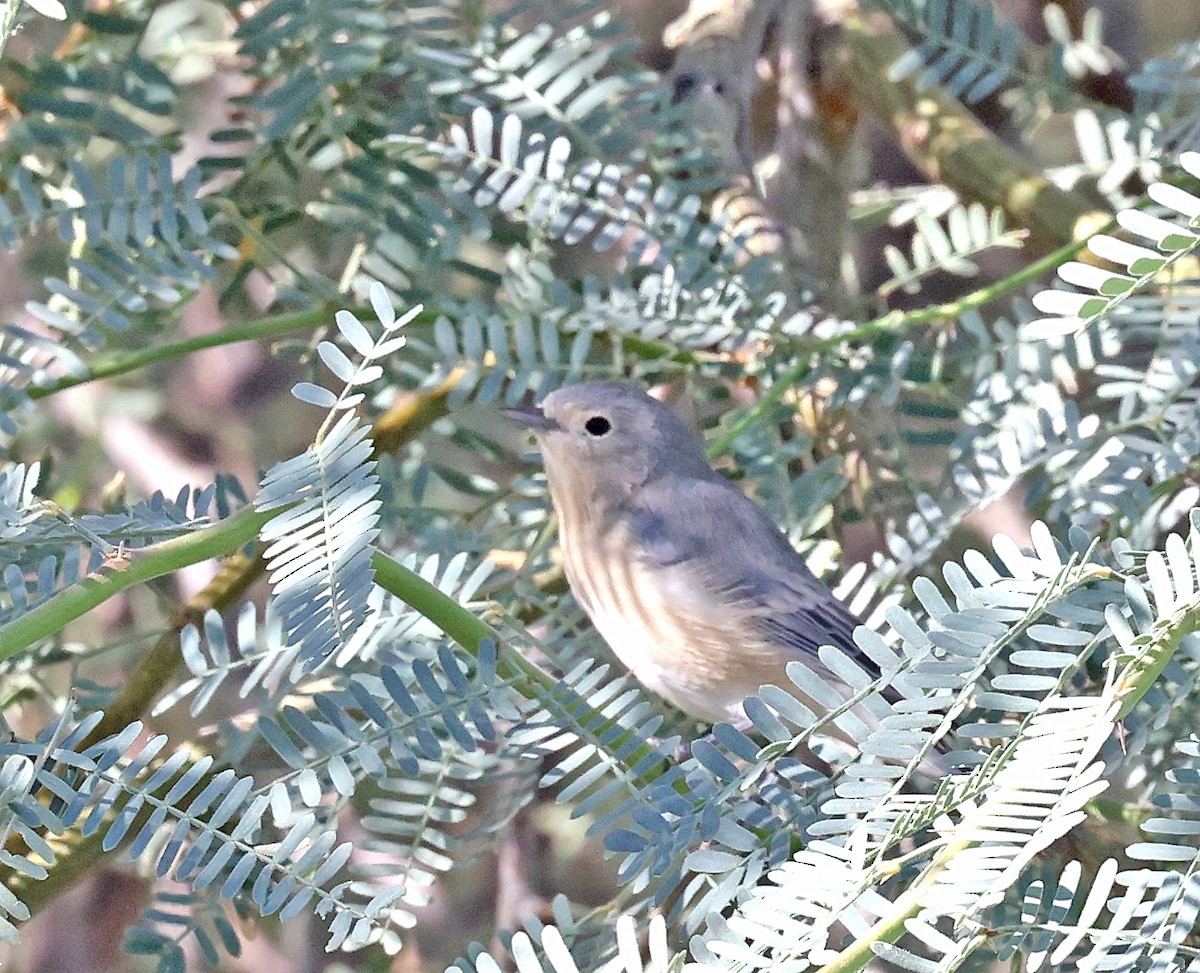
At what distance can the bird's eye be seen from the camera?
1.34 metres

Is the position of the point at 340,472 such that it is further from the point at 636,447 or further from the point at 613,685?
the point at 636,447

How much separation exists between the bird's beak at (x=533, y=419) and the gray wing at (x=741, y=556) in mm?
129

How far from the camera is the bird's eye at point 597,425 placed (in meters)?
1.34

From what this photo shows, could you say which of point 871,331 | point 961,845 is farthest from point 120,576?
point 871,331

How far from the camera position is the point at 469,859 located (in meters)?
0.98

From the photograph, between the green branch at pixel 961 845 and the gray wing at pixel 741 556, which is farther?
the gray wing at pixel 741 556

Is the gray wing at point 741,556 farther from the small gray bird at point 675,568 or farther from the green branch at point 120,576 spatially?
the green branch at point 120,576

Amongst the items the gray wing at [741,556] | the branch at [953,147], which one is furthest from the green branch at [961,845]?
the branch at [953,147]

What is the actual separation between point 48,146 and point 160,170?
9.1 inches

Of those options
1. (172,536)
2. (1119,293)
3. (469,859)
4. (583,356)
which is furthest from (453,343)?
(1119,293)

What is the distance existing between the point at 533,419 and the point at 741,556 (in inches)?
8.5

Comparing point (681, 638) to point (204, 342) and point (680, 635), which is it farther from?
point (204, 342)

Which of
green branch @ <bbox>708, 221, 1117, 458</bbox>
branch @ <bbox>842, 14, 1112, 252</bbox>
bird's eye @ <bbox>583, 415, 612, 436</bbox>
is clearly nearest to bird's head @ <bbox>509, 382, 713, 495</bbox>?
bird's eye @ <bbox>583, 415, 612, 436</bbox>

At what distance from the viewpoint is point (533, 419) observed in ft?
4.26
